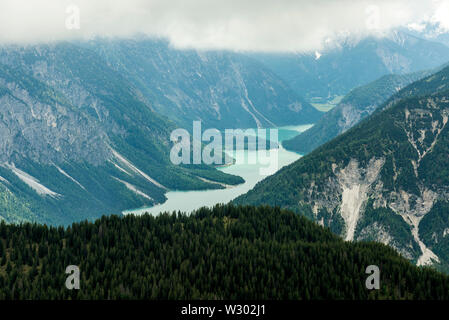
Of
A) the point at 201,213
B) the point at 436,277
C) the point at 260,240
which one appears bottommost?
the point at 436,277
